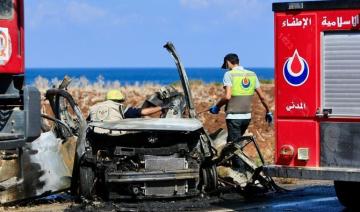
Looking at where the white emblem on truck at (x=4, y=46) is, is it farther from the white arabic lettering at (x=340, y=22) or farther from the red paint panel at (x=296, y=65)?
the white arabic lettering at (x=340, y=22)

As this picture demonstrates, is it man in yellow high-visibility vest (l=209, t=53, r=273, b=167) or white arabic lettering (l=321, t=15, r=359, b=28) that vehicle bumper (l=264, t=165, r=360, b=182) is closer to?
white arabic lettering (l=321, t=15, r=359, b=28)

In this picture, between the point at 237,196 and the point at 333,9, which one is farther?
the point at 237,196

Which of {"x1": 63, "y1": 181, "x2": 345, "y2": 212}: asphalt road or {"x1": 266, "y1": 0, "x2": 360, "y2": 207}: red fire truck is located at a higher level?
{"x1": 266, "y1": 0, "x2": 360, "y2": 207}: red fire truck

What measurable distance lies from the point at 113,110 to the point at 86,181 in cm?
126

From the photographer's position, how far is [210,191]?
13398 millimetres

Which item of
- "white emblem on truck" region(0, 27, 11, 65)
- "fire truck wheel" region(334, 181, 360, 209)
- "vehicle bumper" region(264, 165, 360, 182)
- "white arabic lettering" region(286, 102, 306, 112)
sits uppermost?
"white emblem on truck" region(0, 27, 11, 65)

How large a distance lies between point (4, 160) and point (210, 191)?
2.94 m

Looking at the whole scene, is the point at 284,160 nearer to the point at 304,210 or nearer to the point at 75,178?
the point at 304,210

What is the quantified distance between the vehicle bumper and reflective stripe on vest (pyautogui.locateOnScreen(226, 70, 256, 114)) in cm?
287

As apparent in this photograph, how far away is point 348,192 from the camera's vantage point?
12695mm

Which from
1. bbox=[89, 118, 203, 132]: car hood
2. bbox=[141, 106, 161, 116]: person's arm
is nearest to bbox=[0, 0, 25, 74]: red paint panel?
bbox=[89, 118, 203, 132]: car hood

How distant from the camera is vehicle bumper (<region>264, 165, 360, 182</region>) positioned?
1063cm

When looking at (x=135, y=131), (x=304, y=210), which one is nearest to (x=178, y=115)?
(x=135, y=131)

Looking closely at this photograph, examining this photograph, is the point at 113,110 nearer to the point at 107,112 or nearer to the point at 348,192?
the point at 107,112
